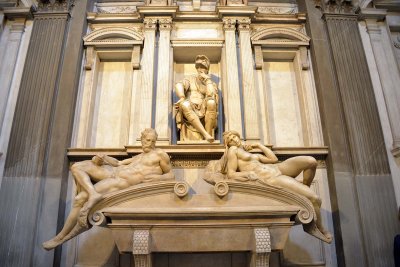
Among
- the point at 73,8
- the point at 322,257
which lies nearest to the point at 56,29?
the point at 73,8

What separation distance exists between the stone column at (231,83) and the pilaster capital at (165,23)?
46.9 inches

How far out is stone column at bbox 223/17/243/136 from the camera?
293 inches

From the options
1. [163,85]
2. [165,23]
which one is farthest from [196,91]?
[165,23]

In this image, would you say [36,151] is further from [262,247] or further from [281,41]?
[281,41]

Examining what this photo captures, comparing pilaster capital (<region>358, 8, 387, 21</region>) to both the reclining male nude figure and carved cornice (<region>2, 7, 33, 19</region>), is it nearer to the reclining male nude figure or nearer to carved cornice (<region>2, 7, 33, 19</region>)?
the reclining male nude figure

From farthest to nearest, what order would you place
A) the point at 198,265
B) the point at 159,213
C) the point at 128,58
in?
the point at 128,58 → the point at 198,265 → the point at 159,213

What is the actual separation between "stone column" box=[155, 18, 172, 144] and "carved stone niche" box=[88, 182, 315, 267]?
2239 millimetres

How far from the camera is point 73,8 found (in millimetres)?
8570

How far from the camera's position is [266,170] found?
579cm

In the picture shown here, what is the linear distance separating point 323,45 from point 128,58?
4202 millimetres

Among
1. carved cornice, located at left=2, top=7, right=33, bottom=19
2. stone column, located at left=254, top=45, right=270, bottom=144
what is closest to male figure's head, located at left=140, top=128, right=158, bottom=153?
stone column, located at left=254, top=45, right=270, bottom=144

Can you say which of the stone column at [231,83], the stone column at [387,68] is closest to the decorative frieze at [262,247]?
the stone column at [231,83]

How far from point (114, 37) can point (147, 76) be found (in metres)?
1.54

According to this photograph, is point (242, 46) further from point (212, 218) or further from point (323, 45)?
point (212, 218)
